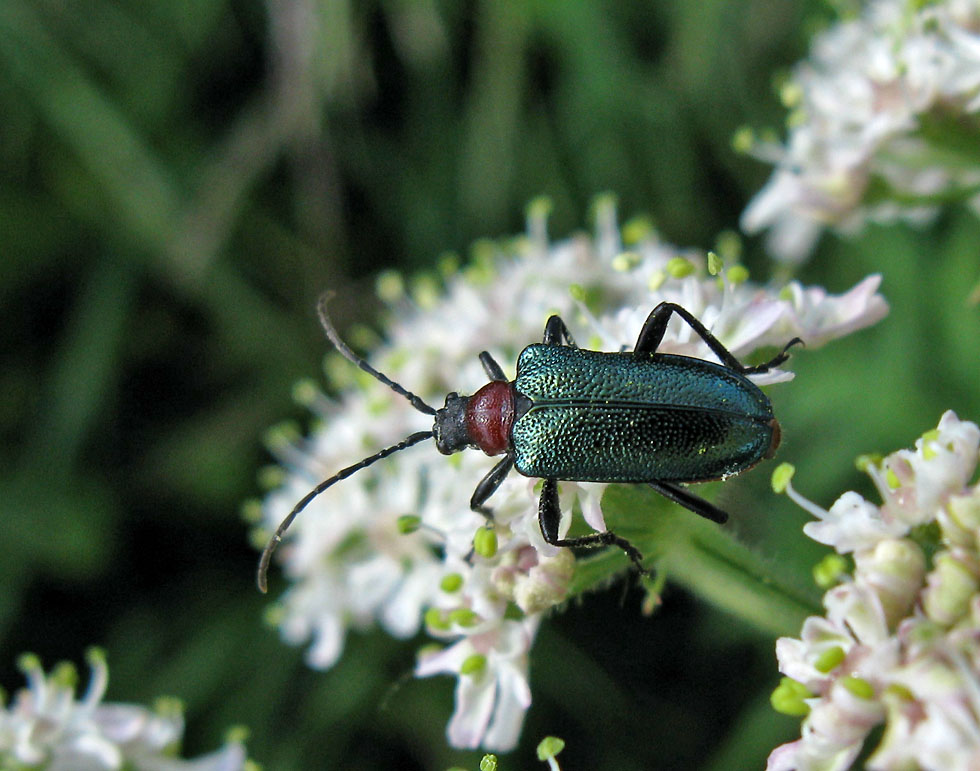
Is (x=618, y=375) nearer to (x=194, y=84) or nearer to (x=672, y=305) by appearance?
(x=672, y=305)

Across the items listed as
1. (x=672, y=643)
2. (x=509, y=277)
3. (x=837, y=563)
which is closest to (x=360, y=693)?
(x=672, y=643)

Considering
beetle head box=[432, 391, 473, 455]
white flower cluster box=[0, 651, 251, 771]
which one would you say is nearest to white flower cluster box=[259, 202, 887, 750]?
beetle head box=[432, 391, 473, 455]

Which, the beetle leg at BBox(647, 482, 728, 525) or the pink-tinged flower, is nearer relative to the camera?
the beetle leg at BBox(647, 482, 728, 525)

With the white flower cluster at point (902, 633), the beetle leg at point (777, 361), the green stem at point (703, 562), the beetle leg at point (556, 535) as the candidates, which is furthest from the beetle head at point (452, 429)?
the white flower cluster at point (902, 633)

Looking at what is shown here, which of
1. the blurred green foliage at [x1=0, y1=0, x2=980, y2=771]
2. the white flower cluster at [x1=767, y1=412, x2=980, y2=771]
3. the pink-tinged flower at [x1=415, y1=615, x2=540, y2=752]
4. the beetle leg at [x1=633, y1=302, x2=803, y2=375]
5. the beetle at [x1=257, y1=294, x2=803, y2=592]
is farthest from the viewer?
the blurred green foliage at [x1=0, y1=0, x2=980, y2=771]

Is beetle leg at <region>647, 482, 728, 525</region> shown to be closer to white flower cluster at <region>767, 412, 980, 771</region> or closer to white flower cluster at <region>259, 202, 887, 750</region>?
white flower cluster at <region>259, 202, 887, 750</region>

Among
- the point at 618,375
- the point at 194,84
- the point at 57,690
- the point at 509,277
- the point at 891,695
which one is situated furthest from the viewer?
the point at 194,84

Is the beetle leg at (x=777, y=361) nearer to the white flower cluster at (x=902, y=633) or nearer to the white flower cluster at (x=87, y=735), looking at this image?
the white flower cluster at (x=902, y=633)
